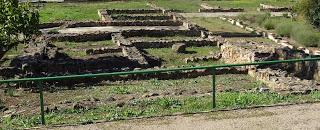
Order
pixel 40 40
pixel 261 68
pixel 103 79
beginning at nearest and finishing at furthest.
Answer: pixel 103 79 → pixel 261 68 → pixel 40 40

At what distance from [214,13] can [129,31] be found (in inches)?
535

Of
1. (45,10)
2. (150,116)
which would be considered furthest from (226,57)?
(45,10)

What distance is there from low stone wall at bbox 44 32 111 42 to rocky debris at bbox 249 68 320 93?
39.7 ft

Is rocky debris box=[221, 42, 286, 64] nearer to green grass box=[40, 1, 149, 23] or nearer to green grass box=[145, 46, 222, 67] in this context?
green grass box=[145, 46, 222, 67]

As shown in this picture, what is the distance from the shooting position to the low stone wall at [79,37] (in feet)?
99.6

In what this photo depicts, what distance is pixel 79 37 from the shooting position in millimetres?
30828

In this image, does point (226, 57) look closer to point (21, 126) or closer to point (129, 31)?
point (129, 31)

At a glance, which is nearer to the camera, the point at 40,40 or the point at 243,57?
the point at 243,57

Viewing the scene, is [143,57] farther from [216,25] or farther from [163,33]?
[216,25]

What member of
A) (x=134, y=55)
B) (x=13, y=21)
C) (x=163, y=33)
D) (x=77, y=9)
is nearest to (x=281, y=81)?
(x=134, y=55)

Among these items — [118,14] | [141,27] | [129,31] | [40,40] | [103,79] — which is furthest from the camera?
[118,14]

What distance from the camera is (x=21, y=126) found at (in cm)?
1124

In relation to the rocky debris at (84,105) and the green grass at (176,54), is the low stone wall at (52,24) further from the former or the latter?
the rocky debris at (84,105)

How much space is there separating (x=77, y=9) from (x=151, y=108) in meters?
32.4
